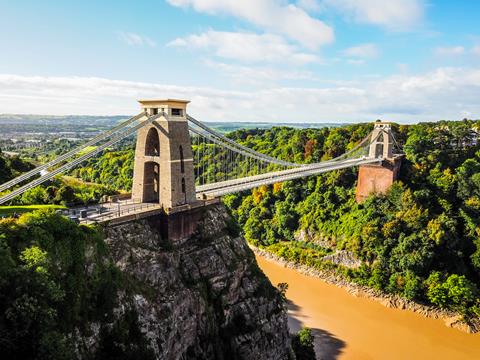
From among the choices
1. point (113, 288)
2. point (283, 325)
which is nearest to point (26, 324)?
point (113, 288)

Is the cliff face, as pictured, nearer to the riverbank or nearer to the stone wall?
the riverbank

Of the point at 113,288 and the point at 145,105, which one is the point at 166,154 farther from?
the point at 113,288

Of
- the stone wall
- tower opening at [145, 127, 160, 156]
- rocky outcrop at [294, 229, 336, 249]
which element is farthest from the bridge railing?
the stone wall

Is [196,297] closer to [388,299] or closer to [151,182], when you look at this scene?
[151,182]

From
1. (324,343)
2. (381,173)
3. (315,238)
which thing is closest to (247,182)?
(324,343)

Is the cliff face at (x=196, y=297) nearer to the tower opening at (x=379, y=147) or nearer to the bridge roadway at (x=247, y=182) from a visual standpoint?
the bridge roadway at (x=247, y=182)

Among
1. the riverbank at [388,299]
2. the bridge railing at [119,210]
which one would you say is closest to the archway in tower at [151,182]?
the bridge railing at [119,210]
